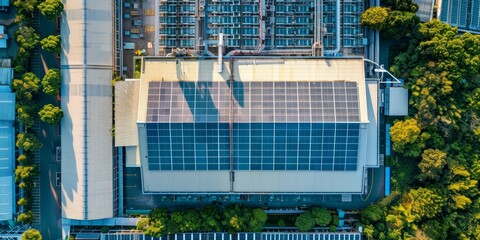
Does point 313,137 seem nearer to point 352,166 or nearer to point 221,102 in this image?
point 352,166

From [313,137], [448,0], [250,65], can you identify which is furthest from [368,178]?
[448,0]

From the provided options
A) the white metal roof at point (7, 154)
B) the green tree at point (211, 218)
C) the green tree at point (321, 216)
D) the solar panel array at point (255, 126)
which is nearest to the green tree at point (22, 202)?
the white metal roof at point (7, 154)

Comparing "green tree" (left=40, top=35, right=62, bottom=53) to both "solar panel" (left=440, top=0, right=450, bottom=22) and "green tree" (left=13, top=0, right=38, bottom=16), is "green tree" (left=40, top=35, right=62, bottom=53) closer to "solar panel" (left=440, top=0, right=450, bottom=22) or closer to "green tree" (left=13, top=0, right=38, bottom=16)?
"green tree" (left=13, top=0, right=38, bottom=16)

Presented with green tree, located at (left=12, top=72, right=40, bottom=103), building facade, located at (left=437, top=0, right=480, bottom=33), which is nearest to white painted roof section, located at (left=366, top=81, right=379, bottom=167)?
building facade, located at (left=437, top=0, right=480, bottom=33)

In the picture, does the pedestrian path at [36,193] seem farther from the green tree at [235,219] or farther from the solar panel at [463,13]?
the solar panel at [463,13]

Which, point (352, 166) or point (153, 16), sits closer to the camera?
point (352, 166)

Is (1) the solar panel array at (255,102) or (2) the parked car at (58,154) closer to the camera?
(1) the solar panel array at (255,102)
